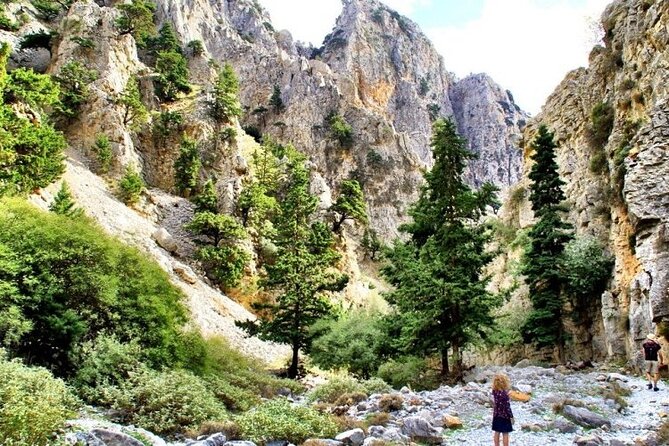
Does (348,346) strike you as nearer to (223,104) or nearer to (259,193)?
(259,193)

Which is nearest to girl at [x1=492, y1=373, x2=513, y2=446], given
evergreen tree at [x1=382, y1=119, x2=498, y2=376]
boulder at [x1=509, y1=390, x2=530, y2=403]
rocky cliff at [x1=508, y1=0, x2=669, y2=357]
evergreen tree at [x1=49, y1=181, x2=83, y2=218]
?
boulder at [x1=509, y1=390, x2=530, y2=403]

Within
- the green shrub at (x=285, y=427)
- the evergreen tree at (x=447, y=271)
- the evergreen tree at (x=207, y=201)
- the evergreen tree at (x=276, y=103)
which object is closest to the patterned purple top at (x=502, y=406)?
the green shrub at (x=285, y=427)

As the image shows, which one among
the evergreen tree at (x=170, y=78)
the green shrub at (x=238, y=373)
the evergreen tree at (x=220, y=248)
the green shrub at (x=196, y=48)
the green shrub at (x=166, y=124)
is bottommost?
the green shrub at (x=238, y=373)

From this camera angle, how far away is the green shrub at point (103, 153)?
43969mm

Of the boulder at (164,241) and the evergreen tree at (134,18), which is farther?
the evergreen tree at (134,18)

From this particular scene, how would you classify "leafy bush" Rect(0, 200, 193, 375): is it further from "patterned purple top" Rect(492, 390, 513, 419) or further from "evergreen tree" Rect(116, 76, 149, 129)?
"evergreen tree" Rect(116, 76, 149, 129)

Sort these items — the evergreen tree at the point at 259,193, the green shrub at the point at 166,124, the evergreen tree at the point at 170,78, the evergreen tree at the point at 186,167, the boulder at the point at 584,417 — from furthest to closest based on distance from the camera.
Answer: the evergreen tree at the point at 170,78
the green shrub at the point at 166,124
the evergreen tree at the point at 186,167
the evergreen tree at the point at 259,193
the boulder at the point at 584,417

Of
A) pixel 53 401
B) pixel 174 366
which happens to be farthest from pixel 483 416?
pixel 174 366

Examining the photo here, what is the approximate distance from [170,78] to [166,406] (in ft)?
175

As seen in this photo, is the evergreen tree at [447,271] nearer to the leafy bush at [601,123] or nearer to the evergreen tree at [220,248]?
the leafy bush at [601,123]

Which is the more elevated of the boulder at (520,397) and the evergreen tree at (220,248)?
the evergreen tree at (220,248)

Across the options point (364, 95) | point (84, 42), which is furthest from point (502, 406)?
point (364, 95)

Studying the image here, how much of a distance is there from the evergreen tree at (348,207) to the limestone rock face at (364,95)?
62.5 ft

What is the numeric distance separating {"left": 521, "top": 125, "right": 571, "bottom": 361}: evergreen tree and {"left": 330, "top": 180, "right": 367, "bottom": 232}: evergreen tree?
91.9ft
